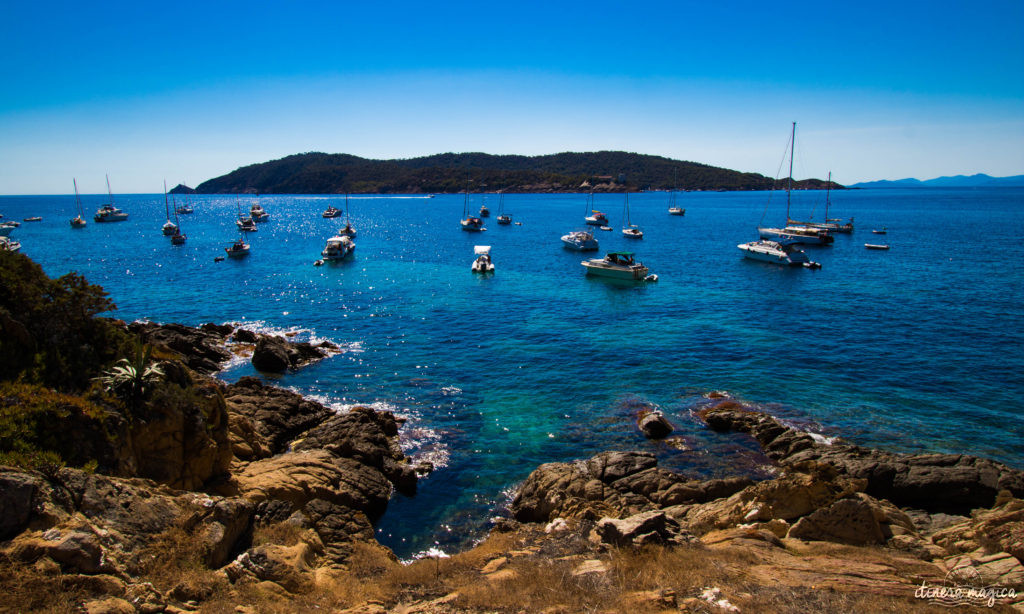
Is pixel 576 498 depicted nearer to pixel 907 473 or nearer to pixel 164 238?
pixel 907 473

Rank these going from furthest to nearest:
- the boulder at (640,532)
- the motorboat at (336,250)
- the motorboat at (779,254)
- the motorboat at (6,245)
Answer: the motorboat at (336,250), the motorboat at (779,254), the motorboat at (6,245), the boulder at (640,532)

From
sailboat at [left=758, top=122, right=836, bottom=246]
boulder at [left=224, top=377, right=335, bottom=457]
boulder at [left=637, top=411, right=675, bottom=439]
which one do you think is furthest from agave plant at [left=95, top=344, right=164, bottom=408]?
sailboat at [left=758, top=122, right=836, bottom=246]

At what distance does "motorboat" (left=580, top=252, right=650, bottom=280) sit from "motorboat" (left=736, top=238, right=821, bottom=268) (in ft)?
65.4

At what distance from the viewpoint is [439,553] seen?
1588cm

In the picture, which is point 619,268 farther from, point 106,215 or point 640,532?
point 106,215

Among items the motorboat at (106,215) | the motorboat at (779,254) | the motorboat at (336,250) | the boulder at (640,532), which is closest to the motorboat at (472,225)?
the motorboat at (336,250)

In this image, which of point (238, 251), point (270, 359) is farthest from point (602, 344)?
point (238, 251)

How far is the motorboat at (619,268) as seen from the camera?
54.8m

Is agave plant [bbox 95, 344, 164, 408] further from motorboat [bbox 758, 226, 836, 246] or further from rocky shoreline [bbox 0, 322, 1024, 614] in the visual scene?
motorboat [bbox 758, 226, 836, 246]

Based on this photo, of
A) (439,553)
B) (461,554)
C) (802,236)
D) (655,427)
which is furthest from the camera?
(802,236)

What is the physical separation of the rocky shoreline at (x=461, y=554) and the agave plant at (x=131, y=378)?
68cm

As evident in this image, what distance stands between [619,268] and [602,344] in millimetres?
21999

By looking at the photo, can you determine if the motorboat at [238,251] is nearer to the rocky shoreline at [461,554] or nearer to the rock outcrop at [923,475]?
the rocky shoreline at [461,554]

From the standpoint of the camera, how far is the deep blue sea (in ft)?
72.3
